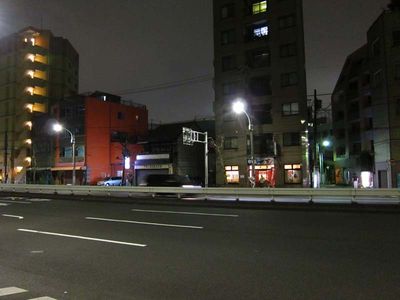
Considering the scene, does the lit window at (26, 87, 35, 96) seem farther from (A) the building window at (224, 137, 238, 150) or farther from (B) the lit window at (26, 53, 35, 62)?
(A) the building window at (224, 137, 238, 150)

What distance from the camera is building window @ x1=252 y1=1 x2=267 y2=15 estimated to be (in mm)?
53303

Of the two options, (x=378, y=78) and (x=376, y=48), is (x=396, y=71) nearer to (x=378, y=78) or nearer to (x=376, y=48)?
(x=378, y=78)

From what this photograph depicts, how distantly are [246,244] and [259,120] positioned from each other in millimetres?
42339

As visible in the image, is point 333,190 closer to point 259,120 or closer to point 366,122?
point 259,120

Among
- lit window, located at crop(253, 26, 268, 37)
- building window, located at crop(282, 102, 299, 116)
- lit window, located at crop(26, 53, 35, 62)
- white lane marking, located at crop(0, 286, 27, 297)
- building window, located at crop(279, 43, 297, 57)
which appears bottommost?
white lane marking, located at crop(0, 286, 27, 297)

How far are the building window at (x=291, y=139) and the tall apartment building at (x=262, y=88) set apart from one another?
12cm

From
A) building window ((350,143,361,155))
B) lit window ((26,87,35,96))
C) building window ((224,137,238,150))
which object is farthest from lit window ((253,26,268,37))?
lit window ((26,87,35,96))

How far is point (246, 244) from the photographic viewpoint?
32.7ft

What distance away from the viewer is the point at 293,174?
49.9 meters

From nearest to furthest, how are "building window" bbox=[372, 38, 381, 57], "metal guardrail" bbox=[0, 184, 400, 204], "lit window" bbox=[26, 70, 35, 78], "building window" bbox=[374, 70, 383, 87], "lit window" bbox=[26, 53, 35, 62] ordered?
1. "metal guardrail" bbox=[0, 184, 400, 204]
2. "building window" bbox=[374, 70, 383, 87]
3. "building window" bbox=[372, 38, 381, 57]
4. "lit window" bbox=[26, 70, 35, 78]
5. "lit window" bbox=[26, 53, 35, 62]

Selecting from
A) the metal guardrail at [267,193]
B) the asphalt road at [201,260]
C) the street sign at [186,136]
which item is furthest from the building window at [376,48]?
the asphalt road at [201,260]

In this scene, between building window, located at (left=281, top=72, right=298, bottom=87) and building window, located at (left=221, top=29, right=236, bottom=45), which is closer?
building window, located at (left=281, top=72, right=298, bottom=87)

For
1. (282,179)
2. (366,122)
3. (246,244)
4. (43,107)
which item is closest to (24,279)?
(246,244)

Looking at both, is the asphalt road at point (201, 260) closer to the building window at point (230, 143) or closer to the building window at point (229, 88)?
the building window at point (230, 143)
